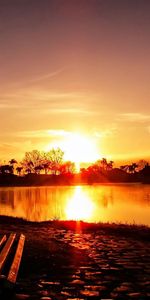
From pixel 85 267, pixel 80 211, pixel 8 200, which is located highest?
pixel 85 267

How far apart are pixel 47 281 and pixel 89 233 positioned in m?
10.00

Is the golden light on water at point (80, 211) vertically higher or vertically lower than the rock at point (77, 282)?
lower

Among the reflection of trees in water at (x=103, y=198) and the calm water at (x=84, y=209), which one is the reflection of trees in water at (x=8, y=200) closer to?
the calm water at (x=84, y=209)

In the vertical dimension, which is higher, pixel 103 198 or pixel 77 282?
pixel 77 282

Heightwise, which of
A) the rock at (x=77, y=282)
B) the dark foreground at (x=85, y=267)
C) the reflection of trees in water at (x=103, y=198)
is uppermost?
the rock at (x=77, y=282)

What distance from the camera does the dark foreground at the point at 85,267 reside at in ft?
29.0

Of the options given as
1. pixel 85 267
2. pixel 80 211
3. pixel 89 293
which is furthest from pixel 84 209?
pixel 89 293

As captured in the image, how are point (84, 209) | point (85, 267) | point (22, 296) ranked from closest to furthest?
point (22, 296), point (85, 267), point (84, 209)

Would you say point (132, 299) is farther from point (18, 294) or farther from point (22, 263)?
point (22, 263)

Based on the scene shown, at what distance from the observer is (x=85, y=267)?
11.4 m

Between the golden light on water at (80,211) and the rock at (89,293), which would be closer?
the rock at (89,293)

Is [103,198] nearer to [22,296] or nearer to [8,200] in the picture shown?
[8,200]

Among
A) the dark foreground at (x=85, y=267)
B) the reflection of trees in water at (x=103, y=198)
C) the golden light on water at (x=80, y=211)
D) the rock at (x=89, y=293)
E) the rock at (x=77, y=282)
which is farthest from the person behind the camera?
the reflection of trees in water at (x=103, y=198)

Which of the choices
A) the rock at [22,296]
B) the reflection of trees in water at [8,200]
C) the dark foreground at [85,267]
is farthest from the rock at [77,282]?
the reflection of trees in water at [8,200]
